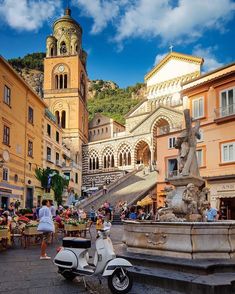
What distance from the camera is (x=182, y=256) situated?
7.39 m

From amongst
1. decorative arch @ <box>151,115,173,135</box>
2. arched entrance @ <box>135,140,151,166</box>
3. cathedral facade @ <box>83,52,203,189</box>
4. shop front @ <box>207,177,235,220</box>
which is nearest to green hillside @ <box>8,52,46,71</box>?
cathedral facade @ <box>83,52,203,189</box>

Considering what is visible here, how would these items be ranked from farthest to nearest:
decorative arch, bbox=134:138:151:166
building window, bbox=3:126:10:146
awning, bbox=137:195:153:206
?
decorative arch, bbox=134:138:151:166 → awning, bbox=137:195:153:206 → building window, bbox=3:126:10:146

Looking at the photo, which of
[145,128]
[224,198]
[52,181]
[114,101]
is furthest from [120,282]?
[114,101]

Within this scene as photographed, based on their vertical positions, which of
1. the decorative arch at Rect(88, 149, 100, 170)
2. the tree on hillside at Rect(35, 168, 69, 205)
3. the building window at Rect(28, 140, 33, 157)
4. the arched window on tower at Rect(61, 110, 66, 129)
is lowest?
the tree on hillside at Rect(35, 168, 69, 205)

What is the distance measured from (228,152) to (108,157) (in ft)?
120

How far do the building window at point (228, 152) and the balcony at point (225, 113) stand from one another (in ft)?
5.36

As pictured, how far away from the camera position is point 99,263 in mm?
6758

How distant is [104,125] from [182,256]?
61.9 m

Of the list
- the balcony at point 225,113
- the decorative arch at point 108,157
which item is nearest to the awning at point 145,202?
the balcony at point 225,113

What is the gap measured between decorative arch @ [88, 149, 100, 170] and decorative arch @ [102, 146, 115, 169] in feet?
4.84

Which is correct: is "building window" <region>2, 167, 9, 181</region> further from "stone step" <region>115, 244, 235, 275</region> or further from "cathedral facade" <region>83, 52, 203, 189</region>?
"cathedral facade" <region>83, 52, 203, 189</region>

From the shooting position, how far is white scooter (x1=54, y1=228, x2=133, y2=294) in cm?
632

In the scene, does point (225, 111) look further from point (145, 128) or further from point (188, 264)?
point (145, 128)

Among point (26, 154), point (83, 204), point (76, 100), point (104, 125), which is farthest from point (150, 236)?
point (104, 125)
